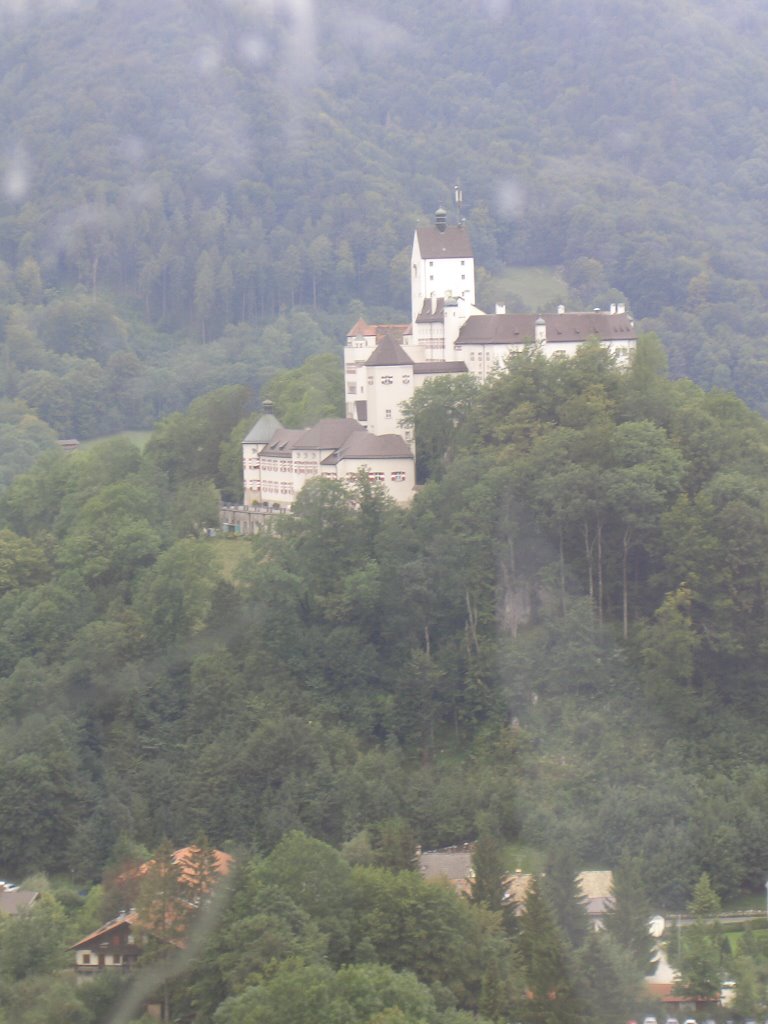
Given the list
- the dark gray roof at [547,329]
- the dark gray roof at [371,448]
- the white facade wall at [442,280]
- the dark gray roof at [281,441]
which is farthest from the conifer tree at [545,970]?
Answer: the white facade wall at [442,280]

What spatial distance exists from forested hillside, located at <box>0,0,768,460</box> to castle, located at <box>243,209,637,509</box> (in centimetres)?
4301

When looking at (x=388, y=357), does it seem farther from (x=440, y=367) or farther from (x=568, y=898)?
(x=568, y=898)

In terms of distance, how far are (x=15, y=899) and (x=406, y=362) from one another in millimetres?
19809

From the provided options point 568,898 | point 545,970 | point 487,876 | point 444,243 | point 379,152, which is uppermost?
point 379,152

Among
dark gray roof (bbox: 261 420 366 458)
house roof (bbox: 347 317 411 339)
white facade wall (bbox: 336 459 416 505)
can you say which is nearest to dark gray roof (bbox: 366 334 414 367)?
dark gray roof (bbox: 261 420 366 458)

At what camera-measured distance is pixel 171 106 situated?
437 feet

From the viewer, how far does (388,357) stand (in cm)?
5288

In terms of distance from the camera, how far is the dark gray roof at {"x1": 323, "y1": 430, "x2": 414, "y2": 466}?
51469 mm

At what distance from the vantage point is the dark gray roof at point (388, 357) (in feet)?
173

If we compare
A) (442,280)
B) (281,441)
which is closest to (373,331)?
(442,280)

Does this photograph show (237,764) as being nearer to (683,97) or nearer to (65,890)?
(65,890)

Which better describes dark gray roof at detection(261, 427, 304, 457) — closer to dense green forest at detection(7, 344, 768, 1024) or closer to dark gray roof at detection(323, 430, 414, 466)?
dark gray roof at detection(323, 430, 414, 466)

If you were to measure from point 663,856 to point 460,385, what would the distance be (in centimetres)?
1570

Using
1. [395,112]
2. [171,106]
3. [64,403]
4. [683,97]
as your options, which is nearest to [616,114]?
[683,97]
